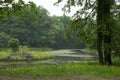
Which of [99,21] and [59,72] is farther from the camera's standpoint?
[99,21]

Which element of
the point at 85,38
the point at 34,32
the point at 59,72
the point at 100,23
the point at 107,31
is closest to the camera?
the point at 59,72

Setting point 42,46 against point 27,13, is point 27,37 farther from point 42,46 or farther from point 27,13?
point 27,13

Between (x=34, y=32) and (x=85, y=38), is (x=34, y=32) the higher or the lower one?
the higher one

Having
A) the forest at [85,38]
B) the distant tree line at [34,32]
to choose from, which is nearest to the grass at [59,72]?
the forest at [85,38]

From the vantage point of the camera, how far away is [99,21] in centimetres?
2322

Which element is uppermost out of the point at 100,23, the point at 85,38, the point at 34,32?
the point at 34,32

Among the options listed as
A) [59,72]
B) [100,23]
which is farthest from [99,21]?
[59,72]

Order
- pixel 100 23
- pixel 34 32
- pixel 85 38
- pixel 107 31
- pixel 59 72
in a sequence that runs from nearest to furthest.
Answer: pixel 59 72, pixel 107 31, pixel 100 23, pixel 85 38, pixel 34 32

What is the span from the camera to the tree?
74.0ft

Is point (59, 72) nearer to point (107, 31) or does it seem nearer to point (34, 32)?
point (107, 31)

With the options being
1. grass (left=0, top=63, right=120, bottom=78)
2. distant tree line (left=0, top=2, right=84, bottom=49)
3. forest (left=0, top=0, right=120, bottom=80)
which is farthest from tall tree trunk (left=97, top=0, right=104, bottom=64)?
distant tree line (left=0, top=2, right=84, bottom=49)

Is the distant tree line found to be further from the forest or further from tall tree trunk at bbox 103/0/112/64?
tall tree trunk at bbox 103/0/112/64

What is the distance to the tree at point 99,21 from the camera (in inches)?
888

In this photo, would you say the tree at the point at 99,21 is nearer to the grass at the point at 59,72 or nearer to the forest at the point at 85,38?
the forest at the point at 85,38
